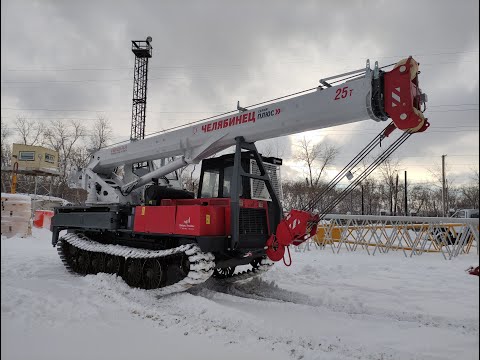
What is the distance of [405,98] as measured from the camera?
4492 millimetres

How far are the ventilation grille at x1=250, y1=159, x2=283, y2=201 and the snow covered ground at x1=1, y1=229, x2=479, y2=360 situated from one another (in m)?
1.86

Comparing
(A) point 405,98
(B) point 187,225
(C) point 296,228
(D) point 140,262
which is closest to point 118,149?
(D) point 140,262

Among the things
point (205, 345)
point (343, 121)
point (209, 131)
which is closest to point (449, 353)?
point (205, 345)

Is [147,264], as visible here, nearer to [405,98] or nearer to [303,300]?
[303,300]

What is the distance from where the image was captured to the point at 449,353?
122 inches

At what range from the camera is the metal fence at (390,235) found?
12.9 m

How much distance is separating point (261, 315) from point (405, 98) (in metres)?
3.55

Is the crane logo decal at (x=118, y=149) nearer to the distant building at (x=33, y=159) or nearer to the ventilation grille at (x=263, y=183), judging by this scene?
the ventilation grille at (x=263, y=183)

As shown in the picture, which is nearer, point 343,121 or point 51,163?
point 51,163

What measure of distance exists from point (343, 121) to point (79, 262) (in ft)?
22.7

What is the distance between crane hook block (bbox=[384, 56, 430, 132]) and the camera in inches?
171

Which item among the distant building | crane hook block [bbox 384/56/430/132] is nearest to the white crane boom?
crane hook block [bbox 384/56/430/132]

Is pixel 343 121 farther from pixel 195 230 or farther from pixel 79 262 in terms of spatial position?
pixel 79 262

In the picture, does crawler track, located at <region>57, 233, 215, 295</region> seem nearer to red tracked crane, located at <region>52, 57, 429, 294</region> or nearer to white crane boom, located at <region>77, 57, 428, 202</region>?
red tracked crane, located at <region>52, 57, 429, 294</region>
